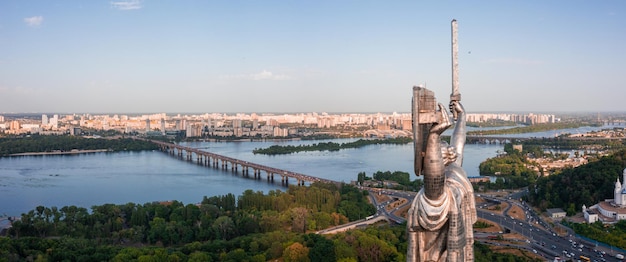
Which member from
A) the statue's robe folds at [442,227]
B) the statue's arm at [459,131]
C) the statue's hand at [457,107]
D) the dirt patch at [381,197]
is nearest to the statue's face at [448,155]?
the statue's robe folds at [442,227]

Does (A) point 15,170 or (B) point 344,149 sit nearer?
(A) point 15,170

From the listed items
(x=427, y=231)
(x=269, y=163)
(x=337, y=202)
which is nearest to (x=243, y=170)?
(x=269, y=163)

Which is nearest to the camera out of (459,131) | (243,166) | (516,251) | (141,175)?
(459,131)

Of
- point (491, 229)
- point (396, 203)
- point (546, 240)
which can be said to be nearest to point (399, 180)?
point (396, 203)

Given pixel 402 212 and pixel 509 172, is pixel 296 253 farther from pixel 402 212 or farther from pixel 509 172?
pixel 509 172

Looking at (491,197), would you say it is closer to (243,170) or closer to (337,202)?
(337,202)

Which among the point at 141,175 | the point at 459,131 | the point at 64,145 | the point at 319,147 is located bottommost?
the point at 141,175

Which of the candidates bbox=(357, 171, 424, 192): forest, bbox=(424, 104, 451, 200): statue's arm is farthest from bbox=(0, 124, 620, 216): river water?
bbox=(424, 104, 451, 200): statue's arm
